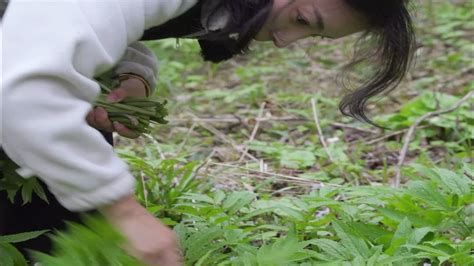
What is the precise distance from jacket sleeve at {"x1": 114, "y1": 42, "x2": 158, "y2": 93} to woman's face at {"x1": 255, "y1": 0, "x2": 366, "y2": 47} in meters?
0.31

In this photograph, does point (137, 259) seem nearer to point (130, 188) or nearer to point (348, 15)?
point (130, 188)

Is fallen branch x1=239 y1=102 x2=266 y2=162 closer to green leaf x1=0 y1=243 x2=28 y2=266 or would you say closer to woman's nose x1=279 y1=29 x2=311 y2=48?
woman's nose x1=279 y1=29 x2=311 y2=48

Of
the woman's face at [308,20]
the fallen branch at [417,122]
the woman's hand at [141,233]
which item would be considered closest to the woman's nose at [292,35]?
the woman's face at [308,20]

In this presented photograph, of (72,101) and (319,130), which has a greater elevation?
(72,101)

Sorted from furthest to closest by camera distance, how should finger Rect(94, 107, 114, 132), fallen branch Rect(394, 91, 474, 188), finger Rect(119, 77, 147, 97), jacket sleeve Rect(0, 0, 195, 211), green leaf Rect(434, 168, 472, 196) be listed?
1. fallen branch Rect(394, 91, 474, 188)
2. green leaf Rect(434, 168, 472, 196)
3. finger Rect(119, 77, 147, 97)
4. finger Rect(94, 107, 114, 132)
5. jacket sleeve Rect(0, 0, 195, 211)

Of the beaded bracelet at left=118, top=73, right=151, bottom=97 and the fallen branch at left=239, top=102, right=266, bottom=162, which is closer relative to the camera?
Result: the beaded bracelet at left=118, top=73, right=151, bottom=97

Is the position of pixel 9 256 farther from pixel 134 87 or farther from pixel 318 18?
pixel 318 18

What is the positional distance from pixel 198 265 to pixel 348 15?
0.53 metres

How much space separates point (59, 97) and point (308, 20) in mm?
560

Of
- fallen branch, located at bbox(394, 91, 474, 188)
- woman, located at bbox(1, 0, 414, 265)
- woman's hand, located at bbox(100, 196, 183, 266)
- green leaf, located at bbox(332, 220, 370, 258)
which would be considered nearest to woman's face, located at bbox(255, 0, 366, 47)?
woman, located at bbox(1, 0, 414, 265)

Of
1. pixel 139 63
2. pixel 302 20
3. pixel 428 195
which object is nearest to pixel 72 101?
pixel 302 20

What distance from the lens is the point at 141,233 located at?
4.22 feet

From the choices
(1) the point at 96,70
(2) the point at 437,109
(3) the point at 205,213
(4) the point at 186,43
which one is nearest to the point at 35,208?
(3) the point at 205,213

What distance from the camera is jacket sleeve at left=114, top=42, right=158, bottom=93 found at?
1837 mm
